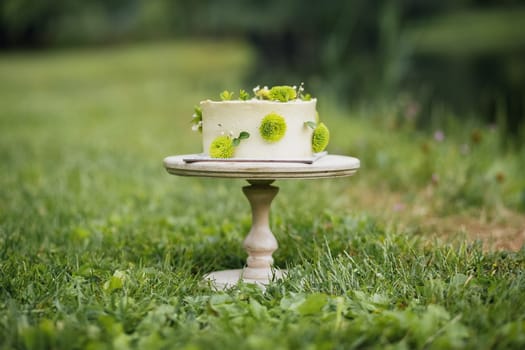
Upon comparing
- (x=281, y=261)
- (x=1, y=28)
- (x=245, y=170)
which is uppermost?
(x=1, y=28)

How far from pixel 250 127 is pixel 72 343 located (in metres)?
1.53

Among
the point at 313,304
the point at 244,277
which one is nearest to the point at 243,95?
the point at 244,277

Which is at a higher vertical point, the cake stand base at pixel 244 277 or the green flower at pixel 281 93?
the green flower at pixel 281 93

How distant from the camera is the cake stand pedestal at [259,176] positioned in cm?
348

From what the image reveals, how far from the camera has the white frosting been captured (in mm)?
3742

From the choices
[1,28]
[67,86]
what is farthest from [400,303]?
[1,28]

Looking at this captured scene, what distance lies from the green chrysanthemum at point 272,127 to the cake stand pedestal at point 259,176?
17 centimetres

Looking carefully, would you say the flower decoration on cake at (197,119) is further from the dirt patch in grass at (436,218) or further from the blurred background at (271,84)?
the dirt patch in grass at (436,218)

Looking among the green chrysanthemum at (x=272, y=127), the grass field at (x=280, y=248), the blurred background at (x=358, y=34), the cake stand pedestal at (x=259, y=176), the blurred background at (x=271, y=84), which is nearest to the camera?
the grass field at (x=280, y=248)

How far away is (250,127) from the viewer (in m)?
3.75

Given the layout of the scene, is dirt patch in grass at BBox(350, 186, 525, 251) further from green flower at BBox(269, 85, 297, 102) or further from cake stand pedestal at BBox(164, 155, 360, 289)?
green flower at BBox(269, 85, 297, 102)

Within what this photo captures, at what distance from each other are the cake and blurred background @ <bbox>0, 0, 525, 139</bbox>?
7.02 m

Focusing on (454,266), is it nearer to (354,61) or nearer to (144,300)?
(144,300)

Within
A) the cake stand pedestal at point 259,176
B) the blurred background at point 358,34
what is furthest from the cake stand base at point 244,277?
the blurred background at point 358,34
